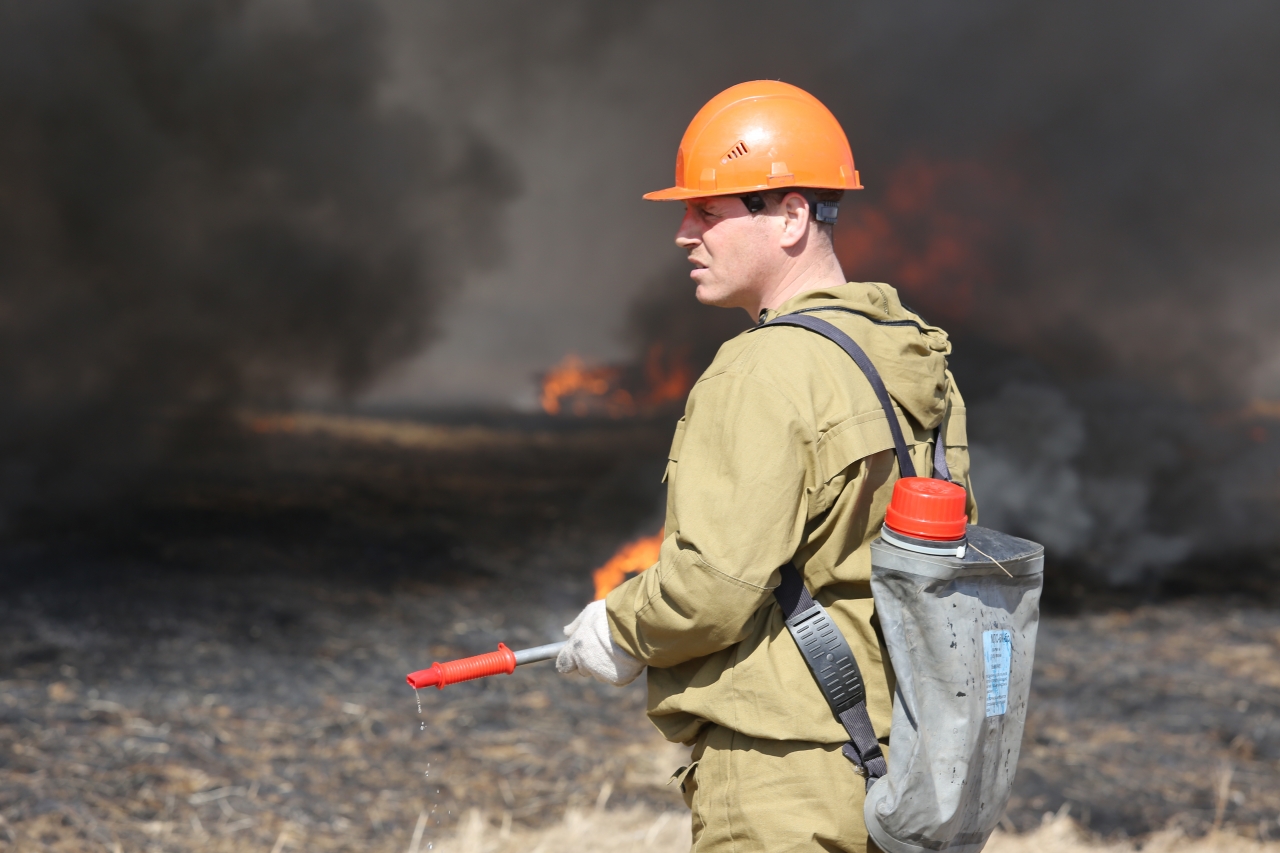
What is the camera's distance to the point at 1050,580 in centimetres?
719

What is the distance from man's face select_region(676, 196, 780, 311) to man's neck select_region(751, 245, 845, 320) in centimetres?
2

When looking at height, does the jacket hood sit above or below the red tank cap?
above

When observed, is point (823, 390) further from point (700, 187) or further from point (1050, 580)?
point (1050, 580)

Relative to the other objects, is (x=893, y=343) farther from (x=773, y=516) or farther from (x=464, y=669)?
(x=464, y=669)

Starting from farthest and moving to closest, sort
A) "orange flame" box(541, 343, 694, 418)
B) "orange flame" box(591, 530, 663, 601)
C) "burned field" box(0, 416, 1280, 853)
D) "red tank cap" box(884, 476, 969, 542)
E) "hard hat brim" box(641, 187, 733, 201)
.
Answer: "orange flame" box(541, 343, 694, 418) → "burned field" box(0, 416, 1280, 853) → "orange flame" box(591, 530, 663, 601) → "hard hat brim" box(641, 187, 733, 201) → "red tank cap" box(884, 476, 969, 542)

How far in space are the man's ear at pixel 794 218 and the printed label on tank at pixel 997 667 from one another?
2.58ft

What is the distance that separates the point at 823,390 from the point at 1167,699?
4381mm

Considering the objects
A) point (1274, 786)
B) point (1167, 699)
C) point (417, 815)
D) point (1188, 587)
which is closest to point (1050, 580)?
point (1188, 587)

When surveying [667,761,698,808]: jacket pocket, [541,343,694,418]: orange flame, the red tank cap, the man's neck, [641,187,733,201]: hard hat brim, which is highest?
[541,343,694,418]: orange flame

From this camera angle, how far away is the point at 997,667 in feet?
5.19

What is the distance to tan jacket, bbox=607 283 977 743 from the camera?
1587 millimetres

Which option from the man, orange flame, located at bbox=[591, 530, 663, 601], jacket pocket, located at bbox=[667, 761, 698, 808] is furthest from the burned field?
the man

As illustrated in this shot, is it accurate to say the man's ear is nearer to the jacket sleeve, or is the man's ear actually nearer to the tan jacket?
the tan jacket

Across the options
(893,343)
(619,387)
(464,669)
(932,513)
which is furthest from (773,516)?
(619,387)
